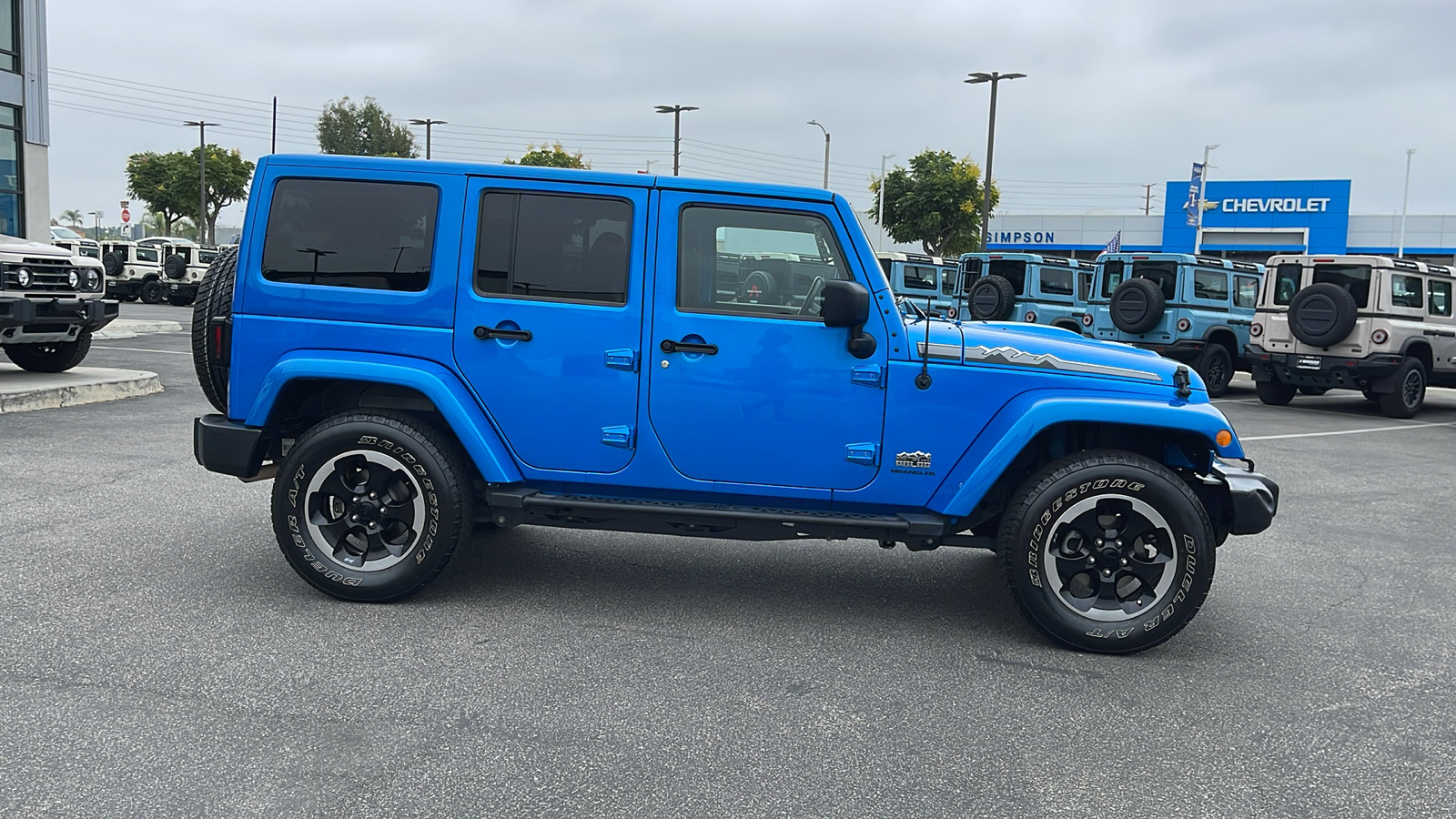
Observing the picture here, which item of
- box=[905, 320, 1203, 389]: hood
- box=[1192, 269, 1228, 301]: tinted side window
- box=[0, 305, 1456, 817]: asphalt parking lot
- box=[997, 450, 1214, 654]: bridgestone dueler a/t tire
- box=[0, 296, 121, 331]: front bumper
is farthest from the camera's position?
box=[1192, 269, 1228, 301]: tinted side window

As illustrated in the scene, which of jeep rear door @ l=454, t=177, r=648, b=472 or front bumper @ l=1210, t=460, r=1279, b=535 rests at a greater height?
jeep rear door @ l=454, t=177, r=648, b=472

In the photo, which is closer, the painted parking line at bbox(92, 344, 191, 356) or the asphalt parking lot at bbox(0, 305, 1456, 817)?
the asphalt parking lot at bbox(0, 305, 1456, 817)

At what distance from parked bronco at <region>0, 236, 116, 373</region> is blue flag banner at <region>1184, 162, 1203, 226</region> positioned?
42.0m

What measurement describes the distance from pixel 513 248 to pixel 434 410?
31.3 inches

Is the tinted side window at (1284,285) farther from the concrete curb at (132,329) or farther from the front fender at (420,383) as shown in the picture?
the concrete curb at (132,329)

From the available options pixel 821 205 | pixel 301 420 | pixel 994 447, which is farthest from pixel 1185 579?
pixel 301 420

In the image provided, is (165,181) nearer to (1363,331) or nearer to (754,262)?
(1363,331)

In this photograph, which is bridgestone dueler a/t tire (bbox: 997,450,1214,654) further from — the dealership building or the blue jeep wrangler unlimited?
the dealership building

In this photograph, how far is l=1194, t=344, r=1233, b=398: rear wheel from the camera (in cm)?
1791

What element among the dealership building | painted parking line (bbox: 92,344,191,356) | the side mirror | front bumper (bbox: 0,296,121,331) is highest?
the dealership building

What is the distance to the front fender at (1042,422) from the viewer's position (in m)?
4.57

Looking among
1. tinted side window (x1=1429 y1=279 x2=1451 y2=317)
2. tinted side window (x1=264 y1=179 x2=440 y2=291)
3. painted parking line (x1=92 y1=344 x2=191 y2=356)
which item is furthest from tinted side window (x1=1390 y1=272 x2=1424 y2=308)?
painted parking line (x1=92 y1=344 x2=191 y2=356)

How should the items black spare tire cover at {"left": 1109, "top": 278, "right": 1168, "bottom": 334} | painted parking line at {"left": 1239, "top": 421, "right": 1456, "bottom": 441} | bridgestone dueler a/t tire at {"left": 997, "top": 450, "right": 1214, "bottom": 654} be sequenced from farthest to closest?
black spare tire cover at {"left": 1109, "top": 278, "right": 1168, "bottom": 334} → painted parking line at {"left": 1239, "top": 421, "right": 1456, "bottom": 441} → bridgestone dueler a/t tire at {"left": 997, "top": 450, "right": 1214, "bottom": 654}

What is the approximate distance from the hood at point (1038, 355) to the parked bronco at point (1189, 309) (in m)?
13.5
